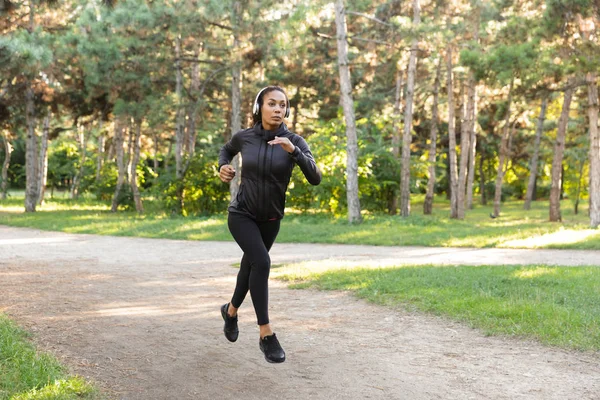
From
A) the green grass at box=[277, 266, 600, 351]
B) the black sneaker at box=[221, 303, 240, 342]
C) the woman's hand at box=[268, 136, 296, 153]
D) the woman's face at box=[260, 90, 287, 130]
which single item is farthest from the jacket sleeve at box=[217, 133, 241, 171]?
the green grass at box=[277, 266, 600, 351]

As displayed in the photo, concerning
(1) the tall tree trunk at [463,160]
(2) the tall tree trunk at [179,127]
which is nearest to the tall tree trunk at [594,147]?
(1) the tall tree trunk at [463,160]

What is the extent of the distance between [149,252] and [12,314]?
6877 mm

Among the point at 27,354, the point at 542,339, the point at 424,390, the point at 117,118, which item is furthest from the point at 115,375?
the point at 117,118

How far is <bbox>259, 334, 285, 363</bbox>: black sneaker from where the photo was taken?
192 inches

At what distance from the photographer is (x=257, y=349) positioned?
577 centimetres

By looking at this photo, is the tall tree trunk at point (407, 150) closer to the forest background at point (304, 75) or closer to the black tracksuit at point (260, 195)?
the forest background at point (304, 75)

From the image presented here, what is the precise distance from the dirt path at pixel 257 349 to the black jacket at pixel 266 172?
1.28 metres

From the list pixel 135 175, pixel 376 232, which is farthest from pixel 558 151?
pixel 135 175

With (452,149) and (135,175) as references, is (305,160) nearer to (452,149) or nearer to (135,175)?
(135,175)

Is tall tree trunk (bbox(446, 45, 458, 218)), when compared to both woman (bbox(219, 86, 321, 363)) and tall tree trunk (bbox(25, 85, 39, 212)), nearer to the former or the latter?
tall tree trunk (bbox(25, 85, 39, 212))

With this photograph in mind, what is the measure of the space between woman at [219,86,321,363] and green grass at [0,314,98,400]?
1.37 metres

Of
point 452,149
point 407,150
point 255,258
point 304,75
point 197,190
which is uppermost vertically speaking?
point 304,75

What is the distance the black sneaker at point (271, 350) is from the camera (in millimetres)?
4883

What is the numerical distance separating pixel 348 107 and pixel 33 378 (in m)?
16.5
